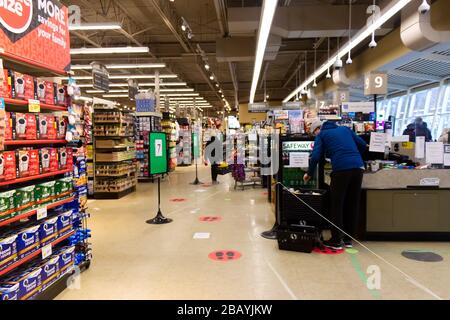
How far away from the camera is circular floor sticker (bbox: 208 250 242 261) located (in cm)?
406

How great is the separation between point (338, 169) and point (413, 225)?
1.40 meters

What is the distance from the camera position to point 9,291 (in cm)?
246

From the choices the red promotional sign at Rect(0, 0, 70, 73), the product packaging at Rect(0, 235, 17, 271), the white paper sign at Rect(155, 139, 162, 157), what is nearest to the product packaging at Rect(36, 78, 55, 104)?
the red promotional sign at Rect(0, 0, 70, 73)

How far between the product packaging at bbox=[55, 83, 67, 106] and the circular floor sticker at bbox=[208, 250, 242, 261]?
8.02 ft

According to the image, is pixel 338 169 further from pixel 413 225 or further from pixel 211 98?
pixel 211 98

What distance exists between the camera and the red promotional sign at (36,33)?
2561 millimetres

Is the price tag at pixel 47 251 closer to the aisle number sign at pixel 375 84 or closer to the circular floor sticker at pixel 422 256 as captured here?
the circular floor sticker at pixel 422 256

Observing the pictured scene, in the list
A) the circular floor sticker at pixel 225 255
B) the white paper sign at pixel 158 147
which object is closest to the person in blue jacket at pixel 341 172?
the circular floor sticker at pixel 225 255

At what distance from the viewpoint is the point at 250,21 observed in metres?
7.98

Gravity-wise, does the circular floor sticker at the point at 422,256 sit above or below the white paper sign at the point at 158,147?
below

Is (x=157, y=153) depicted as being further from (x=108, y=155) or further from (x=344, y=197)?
(x=344, y=197)

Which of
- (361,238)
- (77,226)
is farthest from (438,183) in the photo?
(77,226)

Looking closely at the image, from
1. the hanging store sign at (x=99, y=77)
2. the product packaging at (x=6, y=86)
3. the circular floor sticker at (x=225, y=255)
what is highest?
the hanging store sign at (x=99, y=77)

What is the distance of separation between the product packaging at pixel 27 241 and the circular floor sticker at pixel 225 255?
1975 millimetres
